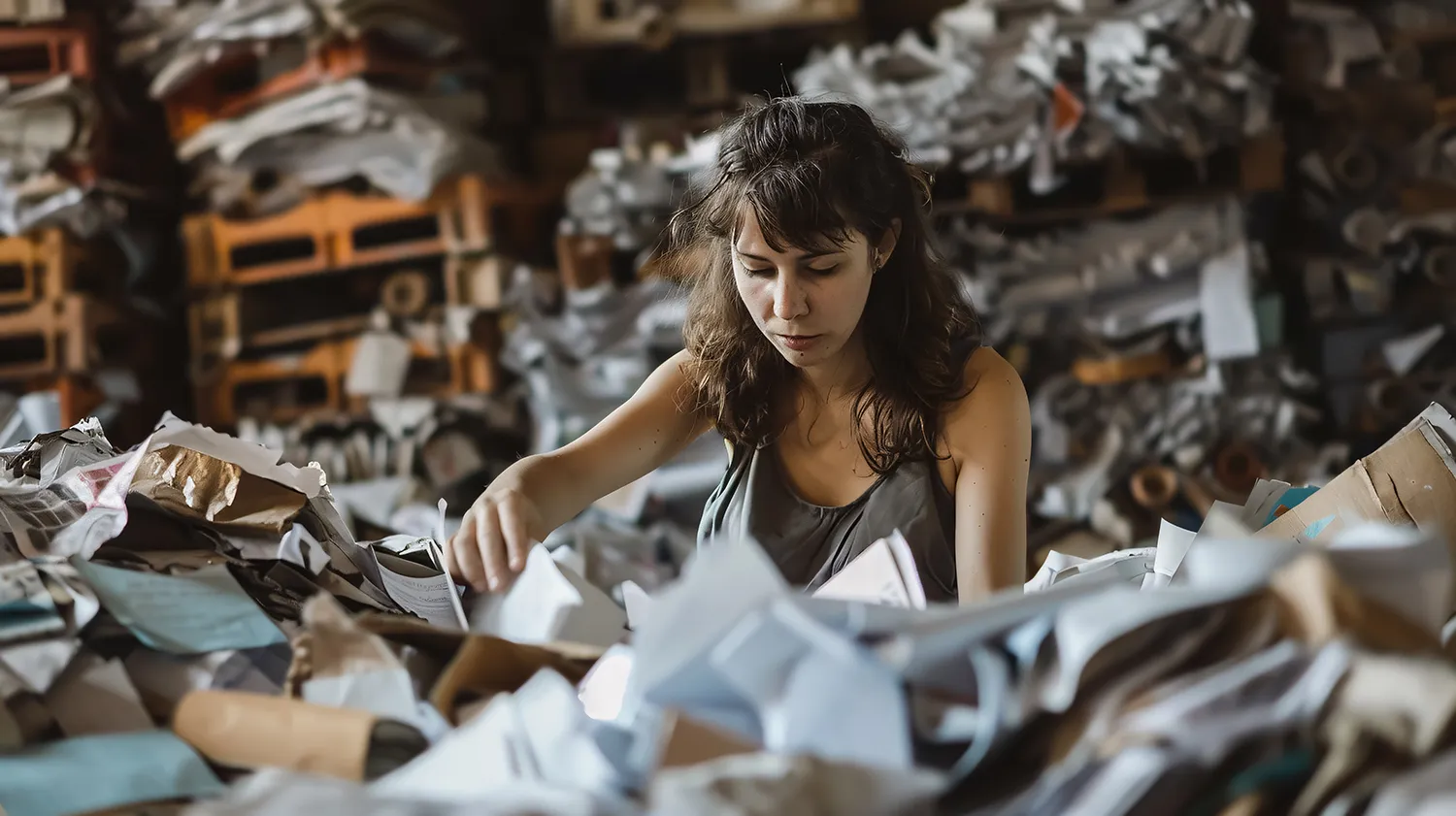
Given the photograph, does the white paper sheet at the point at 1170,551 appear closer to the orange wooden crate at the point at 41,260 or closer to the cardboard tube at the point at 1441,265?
the cardboard tube at the point at 1441,265

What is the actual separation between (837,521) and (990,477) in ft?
0.56

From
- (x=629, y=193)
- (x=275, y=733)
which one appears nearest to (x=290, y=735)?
(x=275, y=733)

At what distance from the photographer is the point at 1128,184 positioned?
2.38 meters

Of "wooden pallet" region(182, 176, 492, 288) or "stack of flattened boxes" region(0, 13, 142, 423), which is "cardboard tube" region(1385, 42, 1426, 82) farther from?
"stack of flattened boxes" region(0, 13, 142, 423)

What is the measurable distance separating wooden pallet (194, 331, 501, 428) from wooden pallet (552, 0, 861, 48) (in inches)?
27.7

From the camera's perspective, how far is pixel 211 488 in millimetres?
827

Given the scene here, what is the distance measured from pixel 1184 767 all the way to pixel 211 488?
26.0 inches

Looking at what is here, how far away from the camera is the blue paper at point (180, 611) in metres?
0.65

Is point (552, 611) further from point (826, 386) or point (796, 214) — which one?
point (826, 386)

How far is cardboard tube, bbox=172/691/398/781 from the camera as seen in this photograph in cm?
53

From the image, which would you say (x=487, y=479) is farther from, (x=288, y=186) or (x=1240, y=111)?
(x=1240, y=111)

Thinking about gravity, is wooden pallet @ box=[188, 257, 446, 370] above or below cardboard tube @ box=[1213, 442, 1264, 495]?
above

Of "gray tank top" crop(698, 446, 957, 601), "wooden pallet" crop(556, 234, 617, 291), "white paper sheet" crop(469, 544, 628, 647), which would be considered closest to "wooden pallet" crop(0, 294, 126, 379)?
"wooden pallet" crop(556, 234, 617, 291)

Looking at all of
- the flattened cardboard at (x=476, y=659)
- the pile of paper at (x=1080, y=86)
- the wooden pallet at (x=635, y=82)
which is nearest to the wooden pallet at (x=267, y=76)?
the wooden pallet at (x=635, y=82)
